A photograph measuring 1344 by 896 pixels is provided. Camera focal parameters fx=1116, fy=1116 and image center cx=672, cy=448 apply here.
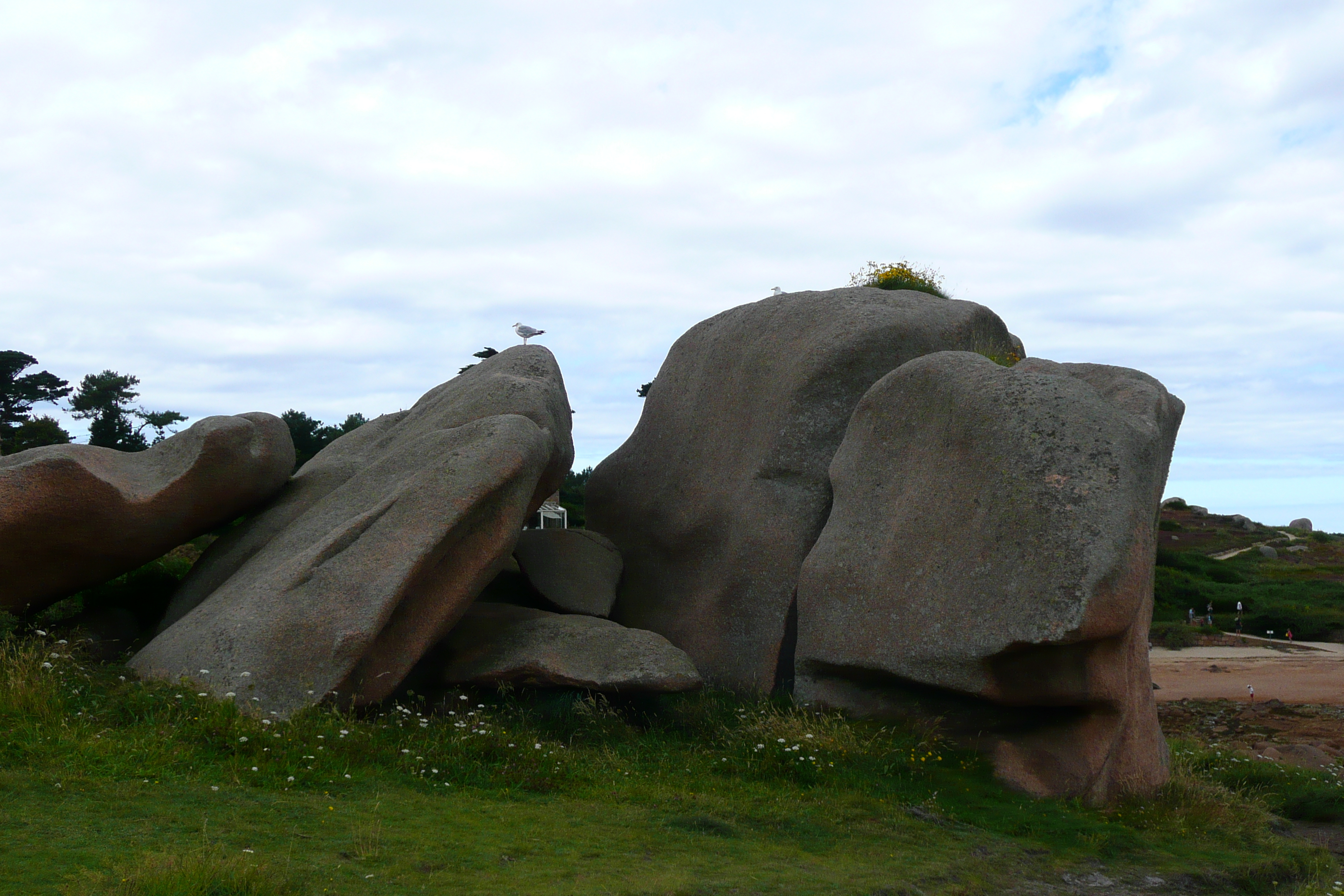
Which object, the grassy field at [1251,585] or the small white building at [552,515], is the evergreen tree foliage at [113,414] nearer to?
the small white building at [552,515]

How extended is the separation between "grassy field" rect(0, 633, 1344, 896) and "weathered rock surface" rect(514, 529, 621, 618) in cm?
208

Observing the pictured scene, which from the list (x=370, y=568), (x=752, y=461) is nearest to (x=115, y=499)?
(x=370, y=568)

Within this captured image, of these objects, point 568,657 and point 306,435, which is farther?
→ point 306,435

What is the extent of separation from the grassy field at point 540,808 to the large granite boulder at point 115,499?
3.79ft

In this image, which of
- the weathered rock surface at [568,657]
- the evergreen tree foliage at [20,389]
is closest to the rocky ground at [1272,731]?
the weathered rock surface at [568,657]

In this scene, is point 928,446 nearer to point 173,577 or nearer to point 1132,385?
point 1132,385

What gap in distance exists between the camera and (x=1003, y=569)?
9945 mm

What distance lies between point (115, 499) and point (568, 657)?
4829mm

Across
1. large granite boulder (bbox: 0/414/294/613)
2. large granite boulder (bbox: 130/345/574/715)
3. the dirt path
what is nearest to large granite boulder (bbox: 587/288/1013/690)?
large granite boulder (bbox: 130/345/574/715)

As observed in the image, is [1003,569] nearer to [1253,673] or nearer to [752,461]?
[752,461]

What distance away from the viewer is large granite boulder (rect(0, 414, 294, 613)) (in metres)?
10.9

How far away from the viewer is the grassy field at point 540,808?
6746 millimetres

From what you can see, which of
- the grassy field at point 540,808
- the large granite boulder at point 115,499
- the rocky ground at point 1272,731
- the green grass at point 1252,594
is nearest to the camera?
the grassy field at point 540,808

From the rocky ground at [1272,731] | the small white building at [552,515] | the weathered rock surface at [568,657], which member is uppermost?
the small white building at [552,515]
